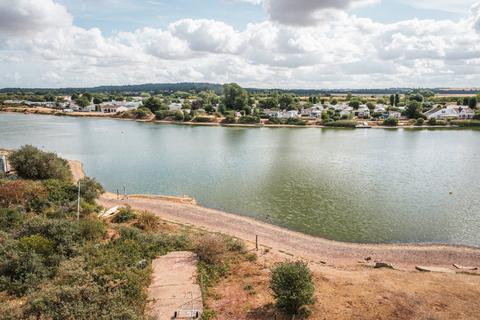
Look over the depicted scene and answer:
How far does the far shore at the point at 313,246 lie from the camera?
63.4 feet

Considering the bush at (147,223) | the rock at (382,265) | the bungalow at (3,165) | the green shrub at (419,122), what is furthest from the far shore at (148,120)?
the rock at (382,265)

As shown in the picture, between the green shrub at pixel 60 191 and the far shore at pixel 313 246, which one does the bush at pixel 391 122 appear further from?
the green shrub at pixel 60 191

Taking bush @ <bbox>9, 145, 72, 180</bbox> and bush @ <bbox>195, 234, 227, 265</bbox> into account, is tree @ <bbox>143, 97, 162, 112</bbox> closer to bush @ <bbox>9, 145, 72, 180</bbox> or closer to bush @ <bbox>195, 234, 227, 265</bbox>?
bush @ <bbox>9, 145, 72, 180</bbox>

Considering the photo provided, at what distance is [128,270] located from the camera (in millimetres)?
13289

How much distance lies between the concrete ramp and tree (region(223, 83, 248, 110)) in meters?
98.9

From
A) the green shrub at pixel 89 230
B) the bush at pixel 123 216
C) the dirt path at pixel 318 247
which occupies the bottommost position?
the dirt path at pixel 318 247

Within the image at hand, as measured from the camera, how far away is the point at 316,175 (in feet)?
131

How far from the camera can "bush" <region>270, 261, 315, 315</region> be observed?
1173 cm

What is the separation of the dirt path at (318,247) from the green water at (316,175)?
1623mm

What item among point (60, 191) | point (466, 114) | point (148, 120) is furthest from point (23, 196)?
point (466, 114)

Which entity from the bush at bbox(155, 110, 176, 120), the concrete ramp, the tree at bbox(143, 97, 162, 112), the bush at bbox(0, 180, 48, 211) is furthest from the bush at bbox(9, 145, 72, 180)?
the tree at bbox(143, 97, 162, 112)

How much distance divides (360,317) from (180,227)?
516 inches

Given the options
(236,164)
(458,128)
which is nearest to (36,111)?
(236,164)

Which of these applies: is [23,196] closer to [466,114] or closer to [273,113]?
[273,113]
